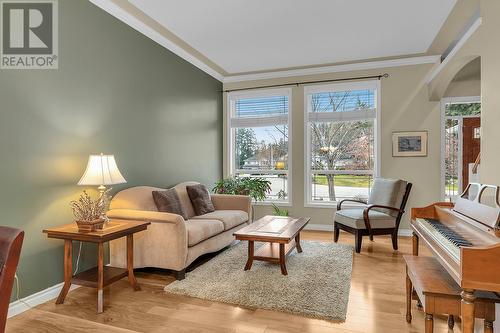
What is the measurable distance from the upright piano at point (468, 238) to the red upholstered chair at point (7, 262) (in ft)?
6.05

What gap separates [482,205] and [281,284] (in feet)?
5.81

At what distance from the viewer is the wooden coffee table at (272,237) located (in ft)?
10.00

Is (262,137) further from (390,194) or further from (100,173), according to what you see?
(100,173)

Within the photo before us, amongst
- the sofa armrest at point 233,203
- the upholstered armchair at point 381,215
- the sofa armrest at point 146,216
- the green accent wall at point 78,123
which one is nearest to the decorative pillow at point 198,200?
the sofa armrest at point 233,203

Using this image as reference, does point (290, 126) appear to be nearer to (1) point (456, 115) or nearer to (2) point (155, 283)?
(1) point (456, 115)

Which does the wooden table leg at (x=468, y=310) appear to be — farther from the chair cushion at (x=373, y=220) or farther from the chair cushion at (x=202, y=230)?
the chair cushion at (x=373, y=220)

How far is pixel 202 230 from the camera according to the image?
331 cm

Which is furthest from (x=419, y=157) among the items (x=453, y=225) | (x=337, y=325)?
(x=337, y=325)

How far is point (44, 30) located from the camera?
9.04 ft

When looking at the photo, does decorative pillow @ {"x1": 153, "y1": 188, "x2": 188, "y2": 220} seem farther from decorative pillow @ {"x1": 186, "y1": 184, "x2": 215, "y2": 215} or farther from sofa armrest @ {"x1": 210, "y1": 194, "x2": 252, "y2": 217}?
sofa armrest @ {"x1": 210, "y1": 194, "x2": 252, "y2": 217}

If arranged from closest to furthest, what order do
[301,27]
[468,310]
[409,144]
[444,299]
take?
Result: [468,310] → [444,299] → [301,27] → [409,144]

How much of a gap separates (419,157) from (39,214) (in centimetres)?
526

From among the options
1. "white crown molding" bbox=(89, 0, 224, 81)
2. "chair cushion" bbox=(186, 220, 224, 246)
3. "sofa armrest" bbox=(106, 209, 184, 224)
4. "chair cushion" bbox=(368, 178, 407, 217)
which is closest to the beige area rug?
"chair cushion" bbox=(186, 220, 224, 246)

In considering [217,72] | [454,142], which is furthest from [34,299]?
[454,142]
